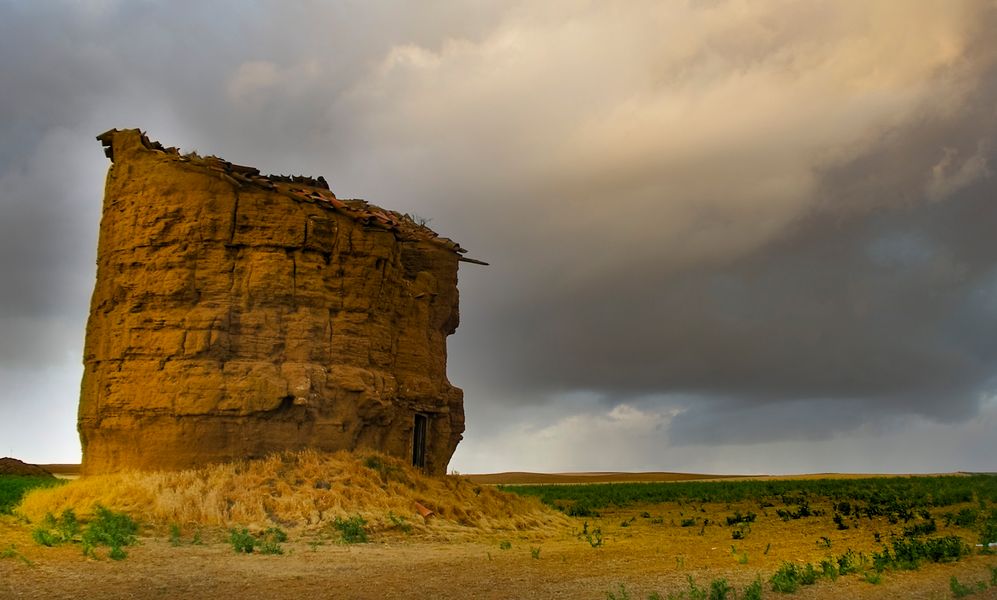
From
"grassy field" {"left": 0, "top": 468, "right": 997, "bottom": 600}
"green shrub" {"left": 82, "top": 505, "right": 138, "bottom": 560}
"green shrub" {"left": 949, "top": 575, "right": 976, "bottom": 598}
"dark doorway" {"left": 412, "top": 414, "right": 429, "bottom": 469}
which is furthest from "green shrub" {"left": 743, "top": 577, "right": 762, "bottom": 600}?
"dark doorway" {"left": 412, "top": 414, "right": 429, "bottom": 469}

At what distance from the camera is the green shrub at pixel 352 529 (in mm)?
16422

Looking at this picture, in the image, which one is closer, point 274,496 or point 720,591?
point 720,591

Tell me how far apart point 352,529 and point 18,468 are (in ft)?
193

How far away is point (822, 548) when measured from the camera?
54.1ft

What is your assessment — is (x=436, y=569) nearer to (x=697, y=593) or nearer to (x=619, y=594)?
(x=619, y=594)

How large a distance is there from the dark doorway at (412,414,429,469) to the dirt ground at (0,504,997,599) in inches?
203

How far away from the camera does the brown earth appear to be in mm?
11242

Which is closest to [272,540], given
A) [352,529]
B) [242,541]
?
[242,541]

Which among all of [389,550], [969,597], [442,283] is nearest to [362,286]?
[442,283]

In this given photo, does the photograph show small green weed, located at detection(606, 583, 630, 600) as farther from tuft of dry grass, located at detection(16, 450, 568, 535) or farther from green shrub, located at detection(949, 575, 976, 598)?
tuft of dry grass, located at detection(16, 450, 568, 535)

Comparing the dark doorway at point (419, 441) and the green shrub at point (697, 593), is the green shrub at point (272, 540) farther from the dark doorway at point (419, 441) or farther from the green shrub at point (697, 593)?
the green shrub at point (697, 593)

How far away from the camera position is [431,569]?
13.5 metres

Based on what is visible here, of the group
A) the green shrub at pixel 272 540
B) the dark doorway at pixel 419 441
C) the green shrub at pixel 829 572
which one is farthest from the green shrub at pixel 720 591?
the dark doorway at pixel 419 441

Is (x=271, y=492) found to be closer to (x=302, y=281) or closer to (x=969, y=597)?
(x=302, y=281)
